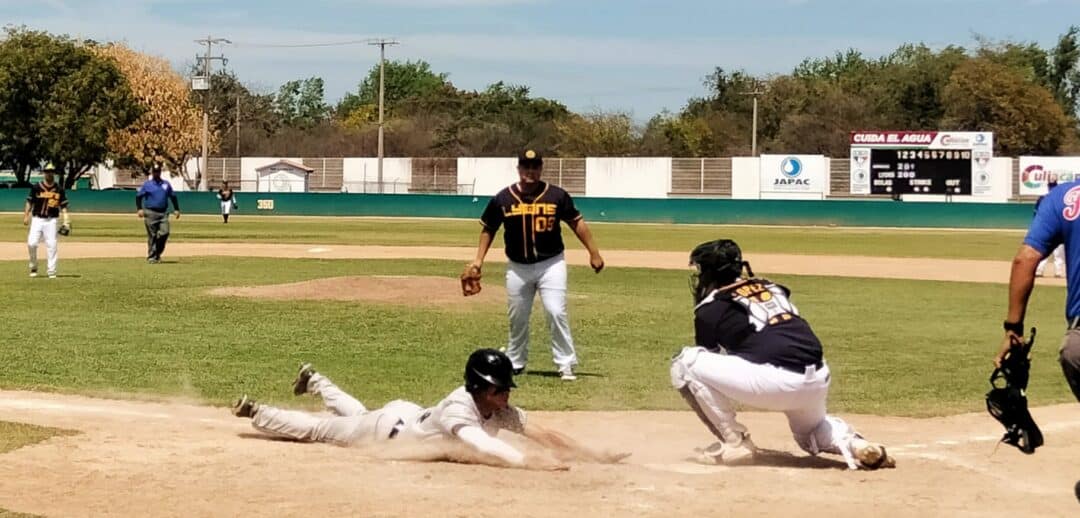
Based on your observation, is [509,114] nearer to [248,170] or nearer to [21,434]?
[248,170]

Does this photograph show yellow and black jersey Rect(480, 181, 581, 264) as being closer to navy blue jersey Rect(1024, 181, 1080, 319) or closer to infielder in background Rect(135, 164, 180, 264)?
navy blue jersey Rect(1024, 181, 1080, 319)

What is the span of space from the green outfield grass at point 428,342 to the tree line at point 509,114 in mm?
52991

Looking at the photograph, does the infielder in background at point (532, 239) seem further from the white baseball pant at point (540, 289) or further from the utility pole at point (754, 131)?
the utility pole at point (754, 131)

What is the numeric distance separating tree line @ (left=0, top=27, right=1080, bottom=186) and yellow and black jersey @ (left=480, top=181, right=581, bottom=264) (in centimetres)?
6508

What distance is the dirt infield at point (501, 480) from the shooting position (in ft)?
20.6

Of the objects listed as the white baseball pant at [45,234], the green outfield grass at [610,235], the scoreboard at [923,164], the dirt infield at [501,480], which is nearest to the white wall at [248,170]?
the green outfield grass at [610,235]

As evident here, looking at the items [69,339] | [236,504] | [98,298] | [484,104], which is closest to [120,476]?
[236,504]

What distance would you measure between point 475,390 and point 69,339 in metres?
7.81

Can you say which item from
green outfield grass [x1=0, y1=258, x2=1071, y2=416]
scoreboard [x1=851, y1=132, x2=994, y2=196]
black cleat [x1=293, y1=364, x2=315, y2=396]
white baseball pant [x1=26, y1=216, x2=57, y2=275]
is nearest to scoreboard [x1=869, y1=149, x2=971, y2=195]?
scoreboard [x1=851, y1=132, x2=994, y2=196]

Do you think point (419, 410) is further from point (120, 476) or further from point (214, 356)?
point (214, 356)

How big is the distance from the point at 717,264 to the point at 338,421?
2472mm

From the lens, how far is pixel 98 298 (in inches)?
724

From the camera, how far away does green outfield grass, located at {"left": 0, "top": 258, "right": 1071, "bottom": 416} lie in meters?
10.7

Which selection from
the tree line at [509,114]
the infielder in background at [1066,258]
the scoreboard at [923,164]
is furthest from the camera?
the tree line at [509,114]
